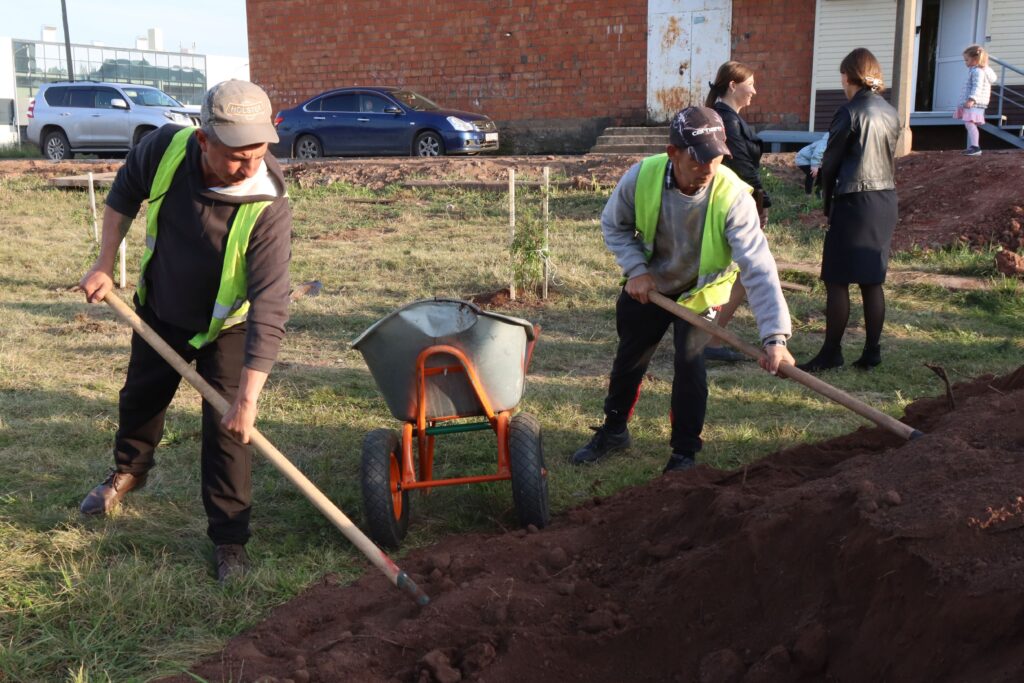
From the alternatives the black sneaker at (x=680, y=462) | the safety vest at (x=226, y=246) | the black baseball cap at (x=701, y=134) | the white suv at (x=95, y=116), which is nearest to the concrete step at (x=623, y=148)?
the white suv at (x=95, y=116)

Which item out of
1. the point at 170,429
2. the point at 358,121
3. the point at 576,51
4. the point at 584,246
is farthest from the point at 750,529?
the point at 576,51

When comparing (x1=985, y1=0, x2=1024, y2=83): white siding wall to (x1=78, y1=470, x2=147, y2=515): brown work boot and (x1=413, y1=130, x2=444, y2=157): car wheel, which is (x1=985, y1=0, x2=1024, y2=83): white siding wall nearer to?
(x1=413, y1=130, x2=444, y2=157): car wheel

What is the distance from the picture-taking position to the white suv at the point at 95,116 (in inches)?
830

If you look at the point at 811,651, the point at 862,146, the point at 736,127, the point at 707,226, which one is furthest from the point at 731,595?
the point at 862,146

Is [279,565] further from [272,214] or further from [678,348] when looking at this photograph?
[678,348]

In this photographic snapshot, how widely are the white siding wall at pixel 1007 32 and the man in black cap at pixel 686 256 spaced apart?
16882 millimetres

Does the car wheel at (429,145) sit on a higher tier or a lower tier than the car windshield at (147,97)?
lower

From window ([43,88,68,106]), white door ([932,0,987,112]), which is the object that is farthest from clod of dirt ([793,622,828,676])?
window ([43,88,68,106])

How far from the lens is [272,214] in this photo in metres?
3.53

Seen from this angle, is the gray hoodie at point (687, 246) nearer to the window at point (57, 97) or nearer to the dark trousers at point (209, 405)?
the dark trousers at point (209, 405)

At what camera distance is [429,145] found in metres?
18.8

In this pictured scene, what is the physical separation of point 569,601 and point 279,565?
1212mm

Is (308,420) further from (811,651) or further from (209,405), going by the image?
(811,651)

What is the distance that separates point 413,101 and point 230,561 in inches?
651
